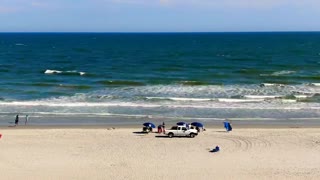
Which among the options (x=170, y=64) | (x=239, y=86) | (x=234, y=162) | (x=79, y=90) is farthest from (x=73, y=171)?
(x=170, y=64)

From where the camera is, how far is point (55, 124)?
36938 mm

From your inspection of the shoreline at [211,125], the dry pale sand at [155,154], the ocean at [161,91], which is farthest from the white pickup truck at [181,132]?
the ocean at [161,91]

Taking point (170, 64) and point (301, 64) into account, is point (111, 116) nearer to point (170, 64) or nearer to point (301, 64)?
point (170, 64)

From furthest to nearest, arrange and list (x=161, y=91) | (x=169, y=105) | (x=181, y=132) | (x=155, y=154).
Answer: (x=161, y=91)
(x=169, y=105)
(x=181, y=132)
(x=155, y=154)

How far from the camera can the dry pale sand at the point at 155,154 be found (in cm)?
2378

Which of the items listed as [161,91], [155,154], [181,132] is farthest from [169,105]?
[155,154]

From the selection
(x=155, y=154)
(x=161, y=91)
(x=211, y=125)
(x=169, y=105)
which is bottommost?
(x=155, y=154)

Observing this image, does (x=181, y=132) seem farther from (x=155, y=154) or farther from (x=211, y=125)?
(x=211, y=125)

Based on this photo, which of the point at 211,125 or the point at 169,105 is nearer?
the point at 211,125

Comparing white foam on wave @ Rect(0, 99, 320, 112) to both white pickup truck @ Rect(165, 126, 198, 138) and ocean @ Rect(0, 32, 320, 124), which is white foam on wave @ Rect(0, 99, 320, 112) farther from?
white pickup truck @ Rect(165, 126, 198, 138)

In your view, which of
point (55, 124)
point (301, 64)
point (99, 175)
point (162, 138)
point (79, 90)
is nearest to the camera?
point (99, 175)

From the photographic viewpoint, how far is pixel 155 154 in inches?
1080

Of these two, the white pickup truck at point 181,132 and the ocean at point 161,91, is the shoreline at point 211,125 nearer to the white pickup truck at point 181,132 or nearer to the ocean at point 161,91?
the ocean at point 161,91

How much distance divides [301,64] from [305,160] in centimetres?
5507
